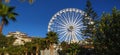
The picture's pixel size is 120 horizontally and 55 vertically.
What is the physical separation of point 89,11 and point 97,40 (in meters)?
53.2

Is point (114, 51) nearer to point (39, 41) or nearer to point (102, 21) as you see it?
point (102, 21)

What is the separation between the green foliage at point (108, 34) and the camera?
133 feet

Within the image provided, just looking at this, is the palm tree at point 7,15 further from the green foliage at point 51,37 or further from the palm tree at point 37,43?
the palm tree at point 37,43

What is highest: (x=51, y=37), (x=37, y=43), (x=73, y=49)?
(x=51, y=37)

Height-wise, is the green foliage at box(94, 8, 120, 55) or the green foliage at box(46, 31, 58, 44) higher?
the green foliage at box(46, 31, 58, 44)

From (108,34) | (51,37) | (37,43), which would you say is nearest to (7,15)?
(108,34)

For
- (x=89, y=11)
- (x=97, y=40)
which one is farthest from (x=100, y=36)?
(x=89, y=11)

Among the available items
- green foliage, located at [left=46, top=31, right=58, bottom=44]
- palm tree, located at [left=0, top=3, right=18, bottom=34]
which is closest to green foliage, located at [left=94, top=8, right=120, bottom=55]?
palm tree, located at [left=0, top=3, right=18, bottom=34]

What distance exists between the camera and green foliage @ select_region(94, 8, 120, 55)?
40500 mm

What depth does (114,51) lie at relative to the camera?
4000 cm

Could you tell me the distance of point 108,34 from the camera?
42219 mm

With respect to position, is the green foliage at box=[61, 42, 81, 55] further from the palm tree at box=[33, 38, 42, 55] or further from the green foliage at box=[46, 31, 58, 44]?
the palm tree at box=[33, 38, 42, 55]

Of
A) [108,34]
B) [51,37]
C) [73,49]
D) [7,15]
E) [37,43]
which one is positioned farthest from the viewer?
[37,43]

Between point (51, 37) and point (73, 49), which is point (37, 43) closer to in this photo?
point (51, 37)
